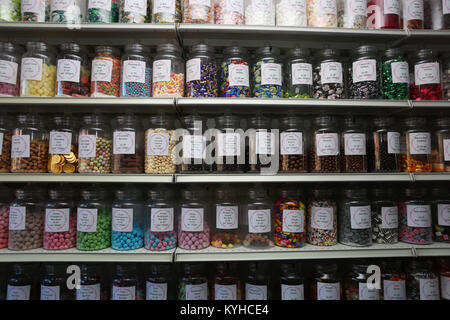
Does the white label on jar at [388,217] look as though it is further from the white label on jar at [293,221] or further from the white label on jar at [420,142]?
the white label on jar at [293,221]

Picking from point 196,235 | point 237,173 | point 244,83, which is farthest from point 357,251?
point 244,83

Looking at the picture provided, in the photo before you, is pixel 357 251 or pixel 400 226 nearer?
pixel 357 251

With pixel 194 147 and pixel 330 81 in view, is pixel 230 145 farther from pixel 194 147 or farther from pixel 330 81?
pixel 330 81

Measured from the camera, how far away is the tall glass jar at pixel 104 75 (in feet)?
4.32

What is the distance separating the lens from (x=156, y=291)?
1324 millimetres

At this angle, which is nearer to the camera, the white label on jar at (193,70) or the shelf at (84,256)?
the shelf at (84,256)

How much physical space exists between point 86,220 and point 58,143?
0.44 m

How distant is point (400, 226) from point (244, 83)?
124cm

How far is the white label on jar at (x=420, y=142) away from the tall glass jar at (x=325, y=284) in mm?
810

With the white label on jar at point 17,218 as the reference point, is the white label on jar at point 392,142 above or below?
above

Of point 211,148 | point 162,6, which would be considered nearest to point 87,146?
point 211,148

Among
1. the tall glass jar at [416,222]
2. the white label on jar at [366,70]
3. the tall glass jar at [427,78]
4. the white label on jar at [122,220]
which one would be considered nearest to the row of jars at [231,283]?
the tall glass jar at [416,222]

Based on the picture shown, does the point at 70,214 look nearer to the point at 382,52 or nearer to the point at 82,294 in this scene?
the point at 82,294

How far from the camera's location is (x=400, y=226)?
1425 mm
